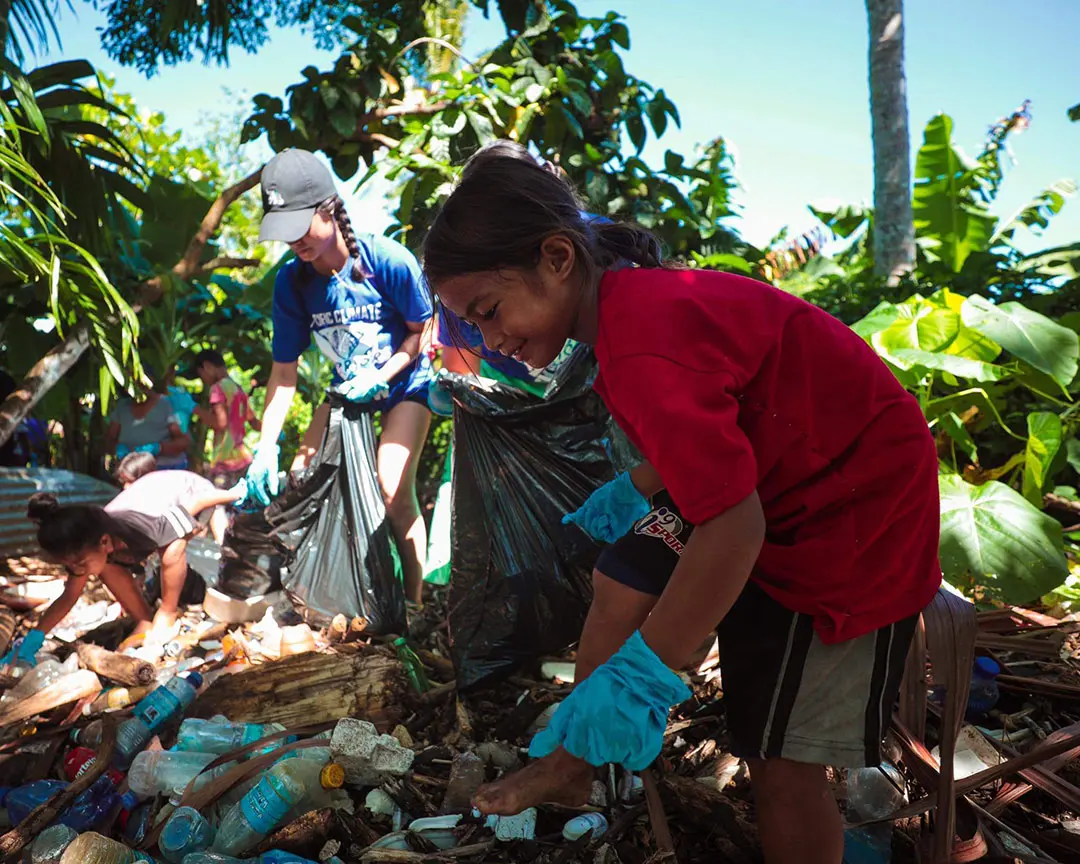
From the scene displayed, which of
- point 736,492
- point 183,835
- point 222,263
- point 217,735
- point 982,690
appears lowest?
point 982,690

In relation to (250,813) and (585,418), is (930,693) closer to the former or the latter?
(585,418)

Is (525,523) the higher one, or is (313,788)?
(525,523)

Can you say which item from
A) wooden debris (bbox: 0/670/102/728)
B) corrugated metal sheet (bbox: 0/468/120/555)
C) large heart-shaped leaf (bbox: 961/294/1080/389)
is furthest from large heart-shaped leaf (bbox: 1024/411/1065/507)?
corrugated metal sheet (bbox: 0/468/120/555)

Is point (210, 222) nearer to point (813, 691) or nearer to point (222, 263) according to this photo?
point (222, 263)

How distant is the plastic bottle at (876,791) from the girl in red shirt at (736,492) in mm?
592

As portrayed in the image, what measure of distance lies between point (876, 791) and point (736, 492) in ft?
4.00

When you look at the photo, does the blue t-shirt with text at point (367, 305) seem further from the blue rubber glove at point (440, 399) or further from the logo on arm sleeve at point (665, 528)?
the logo on arm sleeve at point (665, 528)

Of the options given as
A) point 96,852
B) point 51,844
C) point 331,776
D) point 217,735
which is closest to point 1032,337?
point 331,776

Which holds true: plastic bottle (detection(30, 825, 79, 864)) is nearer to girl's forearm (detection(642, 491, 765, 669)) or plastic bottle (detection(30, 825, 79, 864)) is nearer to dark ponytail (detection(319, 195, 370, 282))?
girl's forearm (detection(642, 491, 765, 669))

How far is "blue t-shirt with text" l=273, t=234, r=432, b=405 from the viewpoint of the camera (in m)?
3.10

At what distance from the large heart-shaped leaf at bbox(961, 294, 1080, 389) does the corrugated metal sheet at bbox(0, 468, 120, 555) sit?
476cm

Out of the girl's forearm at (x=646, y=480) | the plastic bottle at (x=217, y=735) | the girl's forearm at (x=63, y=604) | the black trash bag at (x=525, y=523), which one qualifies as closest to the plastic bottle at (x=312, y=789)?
the plastic bottle at (x=217, y=735)

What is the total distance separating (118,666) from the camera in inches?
112

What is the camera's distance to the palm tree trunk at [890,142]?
5.54 m
